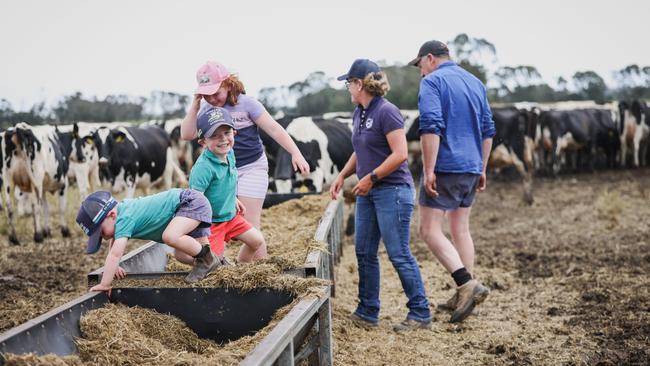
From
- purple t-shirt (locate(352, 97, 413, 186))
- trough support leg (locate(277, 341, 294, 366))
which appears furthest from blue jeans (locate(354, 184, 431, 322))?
trough support leg (locate(277, 341, 294, 366))

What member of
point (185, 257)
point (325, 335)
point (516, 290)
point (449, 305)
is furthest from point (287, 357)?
point (516, 290)

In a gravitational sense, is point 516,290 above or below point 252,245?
below

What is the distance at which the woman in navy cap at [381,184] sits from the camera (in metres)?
5.27

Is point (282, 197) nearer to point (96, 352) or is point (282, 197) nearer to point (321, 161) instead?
point (321, 161)

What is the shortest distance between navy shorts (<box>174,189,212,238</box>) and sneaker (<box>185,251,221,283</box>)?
0.22 meters

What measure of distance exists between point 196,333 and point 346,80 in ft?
8.12

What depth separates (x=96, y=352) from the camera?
3.45 m

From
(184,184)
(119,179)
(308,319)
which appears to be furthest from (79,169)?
(308,319)

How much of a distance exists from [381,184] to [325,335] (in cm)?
192

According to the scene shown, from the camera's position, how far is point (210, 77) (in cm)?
491

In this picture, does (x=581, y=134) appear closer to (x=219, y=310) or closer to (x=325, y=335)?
(x=325, y=335)

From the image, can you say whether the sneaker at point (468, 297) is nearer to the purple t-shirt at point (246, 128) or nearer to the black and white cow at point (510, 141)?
the purple t-shirt at point (246, 128)

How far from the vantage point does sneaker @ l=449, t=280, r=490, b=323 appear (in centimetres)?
573

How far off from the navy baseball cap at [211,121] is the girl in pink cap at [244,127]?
358mm
